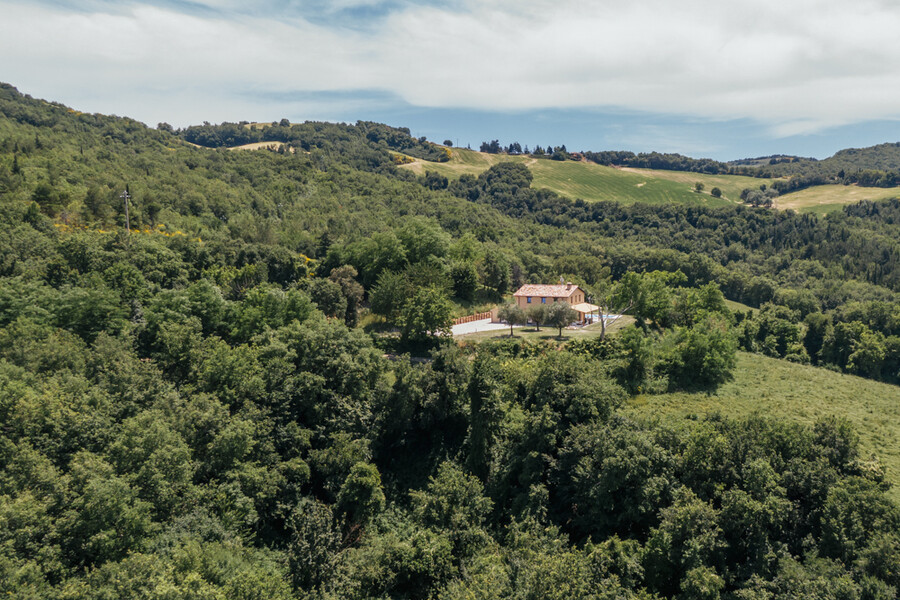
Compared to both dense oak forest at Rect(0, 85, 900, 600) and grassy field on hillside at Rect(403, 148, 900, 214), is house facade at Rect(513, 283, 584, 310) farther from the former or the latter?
grassy field on hillside at Rect(403, 148, 900, 214)

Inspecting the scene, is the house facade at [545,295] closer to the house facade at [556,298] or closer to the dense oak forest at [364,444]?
the house facade at [556,298]

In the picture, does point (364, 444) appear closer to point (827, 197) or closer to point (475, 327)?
point (475, 327)

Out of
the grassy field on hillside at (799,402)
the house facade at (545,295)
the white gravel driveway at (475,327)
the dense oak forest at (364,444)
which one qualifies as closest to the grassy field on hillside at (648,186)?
the dense oak forest at (364,444)

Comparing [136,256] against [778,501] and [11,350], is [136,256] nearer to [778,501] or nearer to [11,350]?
[11,350]

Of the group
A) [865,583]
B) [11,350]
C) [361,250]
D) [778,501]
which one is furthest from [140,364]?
[865,583]

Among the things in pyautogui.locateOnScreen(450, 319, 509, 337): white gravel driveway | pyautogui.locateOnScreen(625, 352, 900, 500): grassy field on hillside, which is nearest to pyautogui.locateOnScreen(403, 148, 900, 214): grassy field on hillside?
pyautogui.locateOnScreen(625, 352, 900, 500): grassy field on hillside

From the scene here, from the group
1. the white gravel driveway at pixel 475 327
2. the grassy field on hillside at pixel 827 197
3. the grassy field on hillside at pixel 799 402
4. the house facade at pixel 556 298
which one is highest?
the grassy field on hillside at pixel 827 197
